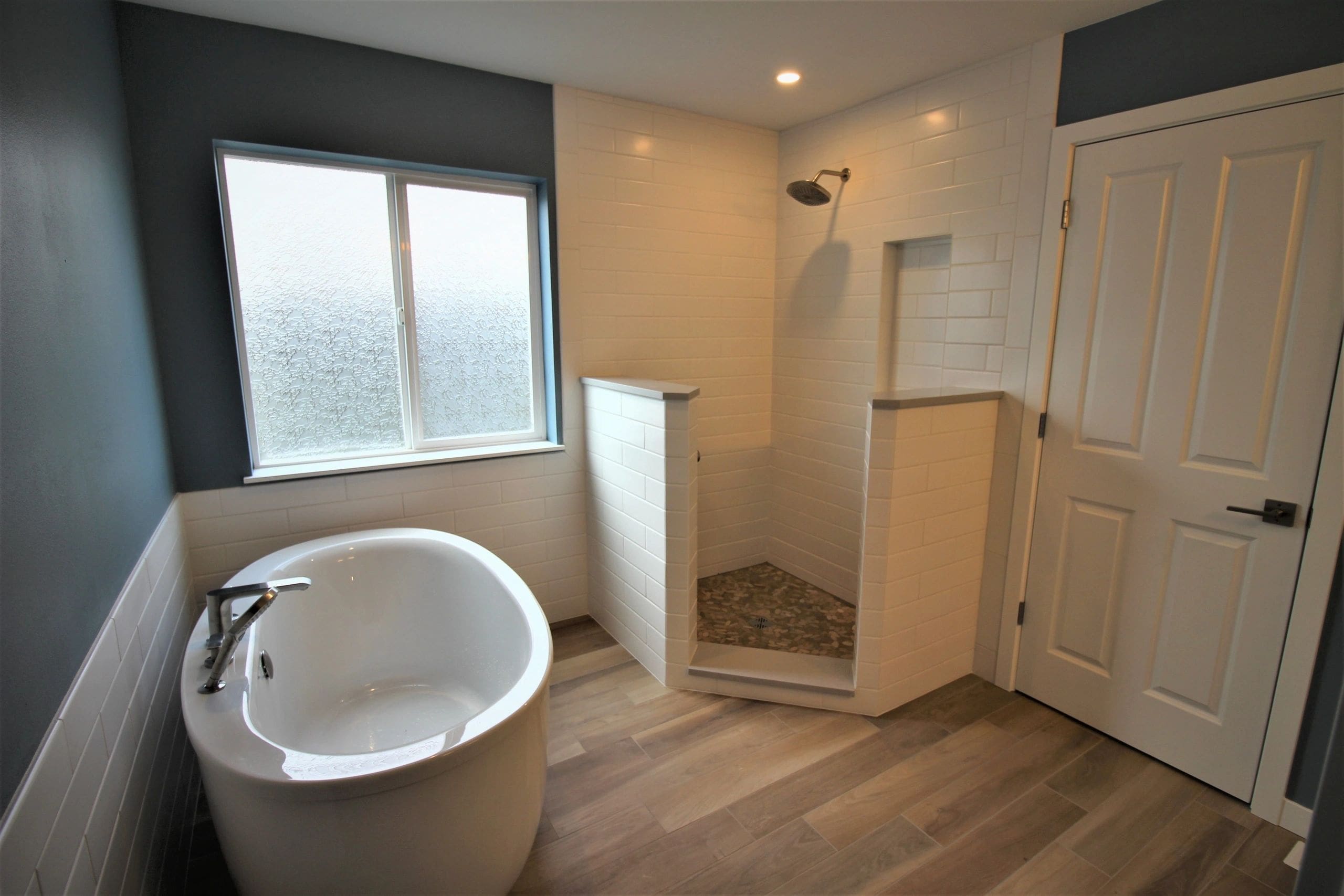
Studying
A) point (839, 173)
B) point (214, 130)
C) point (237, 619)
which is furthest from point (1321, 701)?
point (214, 130)

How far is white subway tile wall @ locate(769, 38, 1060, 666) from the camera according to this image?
2.45 meters

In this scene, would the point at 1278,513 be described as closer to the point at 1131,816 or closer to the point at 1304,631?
the point at 1304,631

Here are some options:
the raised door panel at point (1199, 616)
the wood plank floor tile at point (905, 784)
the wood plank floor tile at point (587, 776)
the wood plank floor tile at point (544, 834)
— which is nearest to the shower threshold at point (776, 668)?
the wood plank floor tile at point (905, 784)

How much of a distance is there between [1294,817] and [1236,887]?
1.27 ft

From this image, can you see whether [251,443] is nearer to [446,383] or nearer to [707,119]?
[446,383]

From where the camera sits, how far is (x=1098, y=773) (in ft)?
7.04

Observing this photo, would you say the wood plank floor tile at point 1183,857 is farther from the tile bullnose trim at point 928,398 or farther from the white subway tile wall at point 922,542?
the tile bullnose trim at point 928,398

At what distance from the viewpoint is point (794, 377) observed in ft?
11.8

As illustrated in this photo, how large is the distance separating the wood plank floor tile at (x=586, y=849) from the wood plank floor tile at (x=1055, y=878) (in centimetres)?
100

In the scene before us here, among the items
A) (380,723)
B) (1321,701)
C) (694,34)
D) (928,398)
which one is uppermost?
(694,34)

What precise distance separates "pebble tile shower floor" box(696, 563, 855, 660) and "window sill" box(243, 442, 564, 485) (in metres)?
1.18

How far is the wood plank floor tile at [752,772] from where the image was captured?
1.99m

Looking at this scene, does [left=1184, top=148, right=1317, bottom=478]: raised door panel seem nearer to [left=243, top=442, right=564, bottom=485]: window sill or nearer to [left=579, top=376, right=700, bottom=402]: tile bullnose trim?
[left=579, top=376, right=700, bottom=402]: tile bullnose trim

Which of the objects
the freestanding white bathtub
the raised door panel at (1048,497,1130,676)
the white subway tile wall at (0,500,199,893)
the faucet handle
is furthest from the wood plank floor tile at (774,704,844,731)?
the white subway tile wall at (0,500,199,893)
